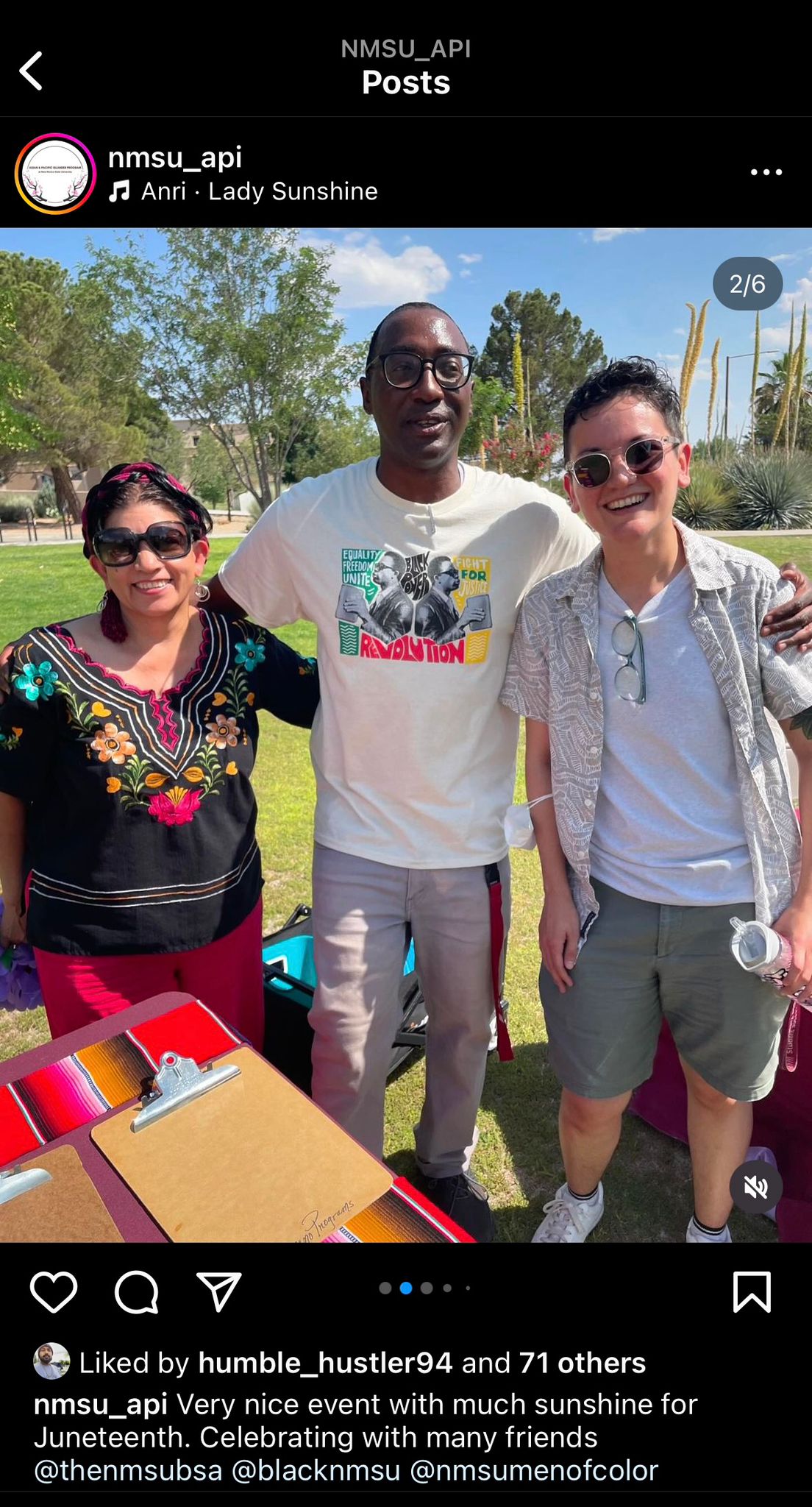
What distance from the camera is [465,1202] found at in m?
2.42

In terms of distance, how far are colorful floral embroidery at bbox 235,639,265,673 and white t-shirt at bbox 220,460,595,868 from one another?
A: 0.58 ft

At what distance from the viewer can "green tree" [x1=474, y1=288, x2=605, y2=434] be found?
14328 mm

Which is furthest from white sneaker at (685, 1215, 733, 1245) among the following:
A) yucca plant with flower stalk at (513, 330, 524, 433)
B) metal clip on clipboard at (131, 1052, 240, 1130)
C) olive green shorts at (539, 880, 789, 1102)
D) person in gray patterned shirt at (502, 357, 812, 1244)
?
yucca plant with flower stalk at (513, 330, 524, 433)

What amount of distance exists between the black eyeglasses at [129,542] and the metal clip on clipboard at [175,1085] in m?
1.21

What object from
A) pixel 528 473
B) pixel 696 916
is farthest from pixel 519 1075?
pixel 528 473

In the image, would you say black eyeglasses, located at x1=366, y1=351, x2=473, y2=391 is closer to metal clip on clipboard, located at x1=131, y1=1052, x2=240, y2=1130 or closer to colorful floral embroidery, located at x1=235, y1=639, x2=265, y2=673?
colorful floral embroidery, located at x1=235, y1=639, x2=265, y2=673

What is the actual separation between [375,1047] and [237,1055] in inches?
36.0

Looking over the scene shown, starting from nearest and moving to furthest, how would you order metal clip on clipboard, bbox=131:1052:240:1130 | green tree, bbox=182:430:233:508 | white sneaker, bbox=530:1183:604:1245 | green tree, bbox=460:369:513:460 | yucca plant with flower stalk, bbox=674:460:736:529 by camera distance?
metal clip on clipboard, bbox=131:1052:240:1130
white sneaker, bbox=530:1183:604:1245
yucca plant with flower stalk, bbox=674:460:736:529
green tree, bbox=460:369:513:460
green tree, bbox=182:430:233:508

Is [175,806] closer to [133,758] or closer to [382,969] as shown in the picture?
[133,758]

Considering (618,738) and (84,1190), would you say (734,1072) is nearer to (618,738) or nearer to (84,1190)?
(618,738)

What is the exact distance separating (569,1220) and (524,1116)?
1.91 ft

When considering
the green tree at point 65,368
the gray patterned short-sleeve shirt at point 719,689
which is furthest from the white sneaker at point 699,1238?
the green tree at point 65,368

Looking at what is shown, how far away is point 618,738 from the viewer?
1.81 meters
